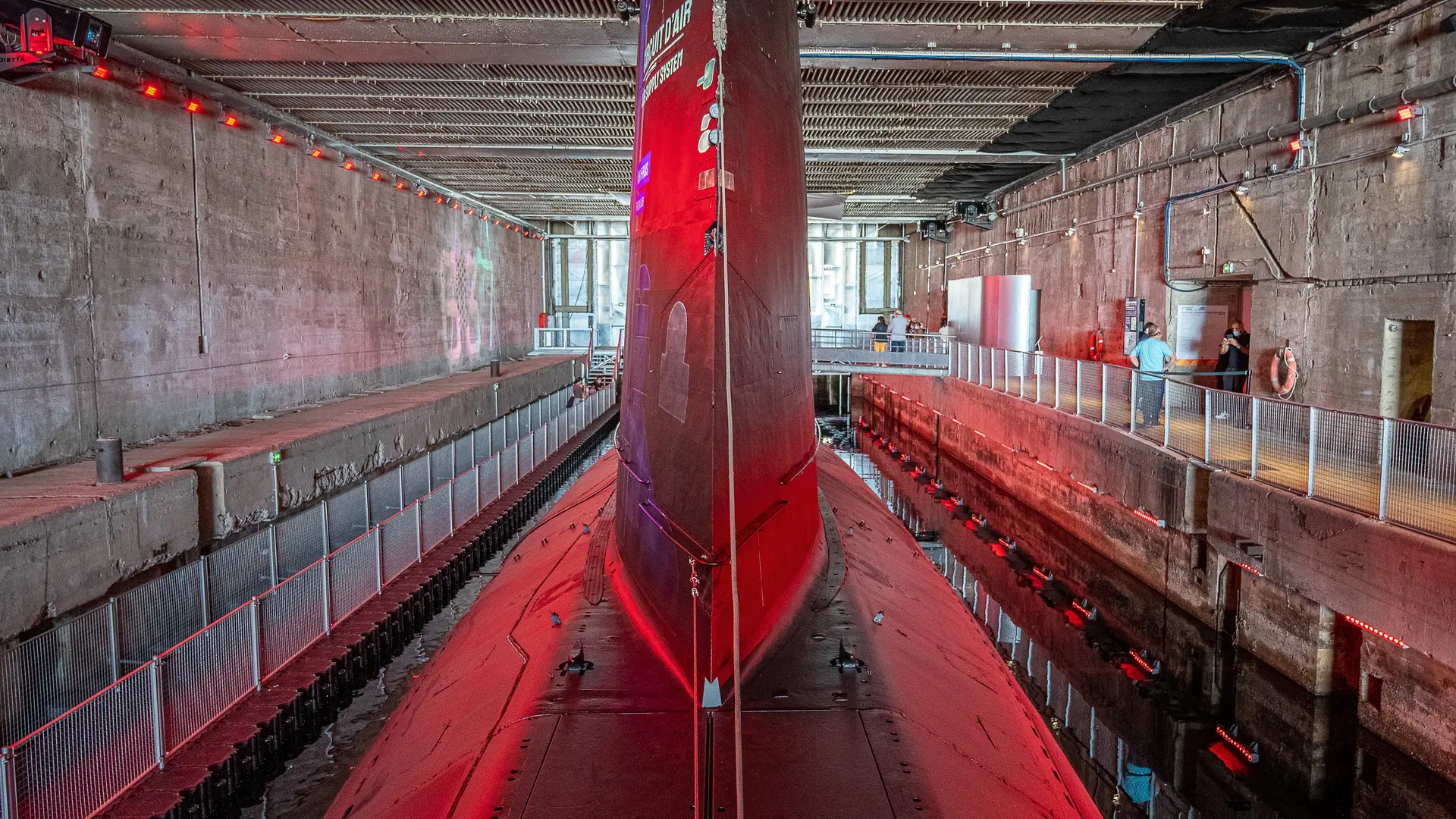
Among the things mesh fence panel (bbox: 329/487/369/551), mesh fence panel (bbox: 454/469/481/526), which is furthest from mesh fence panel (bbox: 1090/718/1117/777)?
mesh fence panel (bbox: 329/487/369/551)

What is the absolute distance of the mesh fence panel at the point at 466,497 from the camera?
44.8 feet

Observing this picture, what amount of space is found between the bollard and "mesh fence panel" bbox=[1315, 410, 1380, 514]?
1190 cm

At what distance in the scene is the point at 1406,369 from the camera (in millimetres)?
10852

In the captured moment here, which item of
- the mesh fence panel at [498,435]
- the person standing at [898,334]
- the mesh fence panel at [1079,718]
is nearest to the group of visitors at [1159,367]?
the mesh fence panel at [1079,718]

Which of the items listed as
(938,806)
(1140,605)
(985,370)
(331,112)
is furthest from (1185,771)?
(331,112)

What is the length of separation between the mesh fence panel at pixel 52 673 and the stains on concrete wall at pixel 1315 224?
517 inches

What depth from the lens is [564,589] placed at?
22.0ft

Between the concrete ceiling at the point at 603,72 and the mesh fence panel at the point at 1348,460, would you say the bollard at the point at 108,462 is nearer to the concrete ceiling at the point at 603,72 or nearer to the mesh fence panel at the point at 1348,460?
the concrete ceiling at the point at 603,72

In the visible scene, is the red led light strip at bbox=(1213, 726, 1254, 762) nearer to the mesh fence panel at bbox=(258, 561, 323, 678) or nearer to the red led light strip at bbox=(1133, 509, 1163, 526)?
the red led light strip at bbox=(1133, 509, 1163, 526)

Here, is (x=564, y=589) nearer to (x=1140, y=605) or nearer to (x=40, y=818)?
(x=40, y=818)

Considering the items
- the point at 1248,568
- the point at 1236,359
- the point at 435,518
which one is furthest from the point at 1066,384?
the point at 435,518

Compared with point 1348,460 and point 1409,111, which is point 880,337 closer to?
point 1409,111

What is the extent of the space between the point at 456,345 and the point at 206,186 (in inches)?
541

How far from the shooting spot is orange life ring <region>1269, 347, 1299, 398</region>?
40.3 feet
